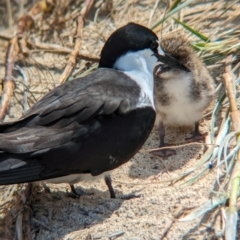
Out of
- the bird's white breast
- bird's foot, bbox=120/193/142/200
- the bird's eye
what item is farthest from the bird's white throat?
bird's foot, bbox=120/193/142/200

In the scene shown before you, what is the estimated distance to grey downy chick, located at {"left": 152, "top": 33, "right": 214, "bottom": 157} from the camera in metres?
4.13

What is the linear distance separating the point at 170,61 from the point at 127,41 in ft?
1.02

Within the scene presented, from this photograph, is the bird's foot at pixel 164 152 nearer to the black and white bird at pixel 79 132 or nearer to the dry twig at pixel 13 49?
the black and white bird at pixel 79 132

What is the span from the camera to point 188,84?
414cm

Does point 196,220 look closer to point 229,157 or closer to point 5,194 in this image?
point 229,157

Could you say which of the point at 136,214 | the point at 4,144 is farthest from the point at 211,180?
the point at 4,144

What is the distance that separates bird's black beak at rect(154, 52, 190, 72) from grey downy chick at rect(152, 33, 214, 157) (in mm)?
18

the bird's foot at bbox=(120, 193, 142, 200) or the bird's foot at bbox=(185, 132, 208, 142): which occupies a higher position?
the bird's foot at bbox=(185, 132, 208, 142)

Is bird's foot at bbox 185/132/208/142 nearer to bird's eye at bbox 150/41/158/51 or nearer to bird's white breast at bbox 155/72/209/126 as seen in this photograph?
bird's white breast at bbox 155/72/209/126

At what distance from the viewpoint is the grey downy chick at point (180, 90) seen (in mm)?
4133

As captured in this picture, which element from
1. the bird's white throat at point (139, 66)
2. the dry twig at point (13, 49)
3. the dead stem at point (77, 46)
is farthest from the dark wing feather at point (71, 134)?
the dead stem at point (77, 46)

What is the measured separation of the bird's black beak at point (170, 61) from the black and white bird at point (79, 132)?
288 mm

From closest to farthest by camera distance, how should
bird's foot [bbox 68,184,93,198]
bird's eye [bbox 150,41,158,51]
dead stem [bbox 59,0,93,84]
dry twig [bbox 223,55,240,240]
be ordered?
dry twig [bbox 223,55,240,240]
bird's foot [bbox 68,184,93,198]
bird's eye [bbox 150,41,158,51]
dead stem [bbox 59,0,93,84]

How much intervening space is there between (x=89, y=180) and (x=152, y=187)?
1.16 feet
